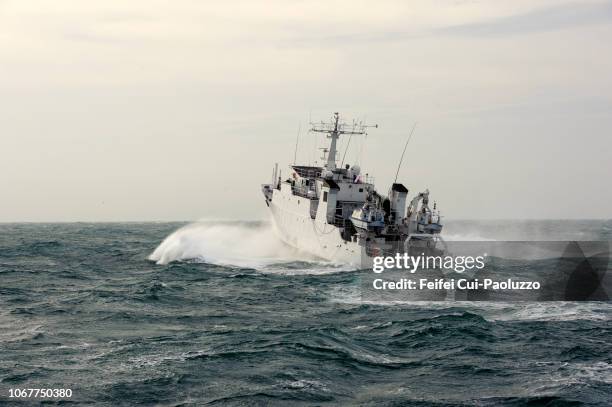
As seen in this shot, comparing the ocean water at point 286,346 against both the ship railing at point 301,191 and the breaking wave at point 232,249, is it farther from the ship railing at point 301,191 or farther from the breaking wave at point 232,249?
the ship railing at point 301,191

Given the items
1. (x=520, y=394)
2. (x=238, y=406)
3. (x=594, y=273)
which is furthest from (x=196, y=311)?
(x=594, y=273)

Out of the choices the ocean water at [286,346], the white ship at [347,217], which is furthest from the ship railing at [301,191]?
the ocean water at [286,346]

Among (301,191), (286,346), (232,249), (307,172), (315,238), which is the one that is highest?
(307,172)

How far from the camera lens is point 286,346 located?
67.3 ft

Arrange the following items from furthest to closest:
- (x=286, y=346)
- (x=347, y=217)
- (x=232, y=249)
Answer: (x=232, y=249) → (x=347, y=217) → (x=286, y=346)

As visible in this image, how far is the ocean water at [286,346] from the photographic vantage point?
631 inches

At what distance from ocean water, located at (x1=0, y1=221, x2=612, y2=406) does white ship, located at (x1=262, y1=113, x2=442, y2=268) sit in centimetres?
586

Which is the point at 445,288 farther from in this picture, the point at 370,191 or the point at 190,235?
the point at 190,235

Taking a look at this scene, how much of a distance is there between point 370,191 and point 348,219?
392cm

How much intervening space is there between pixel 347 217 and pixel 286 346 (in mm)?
26717

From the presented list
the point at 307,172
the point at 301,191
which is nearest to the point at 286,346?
the point at 301,191

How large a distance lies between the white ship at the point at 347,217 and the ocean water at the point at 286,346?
5.86m

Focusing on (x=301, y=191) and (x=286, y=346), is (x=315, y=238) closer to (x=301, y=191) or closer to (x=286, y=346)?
(x=301, y=191)

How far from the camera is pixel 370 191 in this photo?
48281 mm
